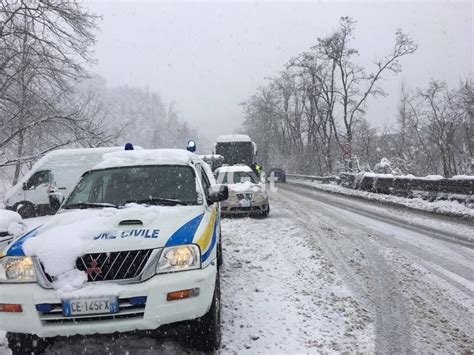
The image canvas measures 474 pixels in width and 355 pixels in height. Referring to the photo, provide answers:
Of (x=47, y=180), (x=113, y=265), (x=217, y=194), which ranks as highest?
(x=47, y=180)

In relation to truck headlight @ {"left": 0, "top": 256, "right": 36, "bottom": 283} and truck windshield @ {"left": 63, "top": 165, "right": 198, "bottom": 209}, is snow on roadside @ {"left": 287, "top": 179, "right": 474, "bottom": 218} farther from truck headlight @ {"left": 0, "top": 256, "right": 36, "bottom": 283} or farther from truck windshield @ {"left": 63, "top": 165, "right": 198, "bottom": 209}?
truck headlight @ {"left": 0, "top": 256, "right": 36, "bottom": 283}

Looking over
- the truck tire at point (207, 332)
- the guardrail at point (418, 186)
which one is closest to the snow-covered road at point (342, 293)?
the truck tire at point (207, 332)

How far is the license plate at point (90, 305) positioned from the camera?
3158 mm

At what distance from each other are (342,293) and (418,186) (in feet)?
Answer: 41.6

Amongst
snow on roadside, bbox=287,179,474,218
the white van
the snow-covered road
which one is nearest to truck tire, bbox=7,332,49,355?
the snow-covered road

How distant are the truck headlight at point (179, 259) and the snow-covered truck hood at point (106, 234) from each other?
6 cm

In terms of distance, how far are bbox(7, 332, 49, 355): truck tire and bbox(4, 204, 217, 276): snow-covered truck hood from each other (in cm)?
74

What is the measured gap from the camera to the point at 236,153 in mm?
27656

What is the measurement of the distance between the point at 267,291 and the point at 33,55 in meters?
11.9

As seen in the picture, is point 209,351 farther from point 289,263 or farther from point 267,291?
point 289,263

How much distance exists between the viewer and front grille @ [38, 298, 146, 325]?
10.5 ft

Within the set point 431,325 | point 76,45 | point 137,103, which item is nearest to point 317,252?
point 431,325

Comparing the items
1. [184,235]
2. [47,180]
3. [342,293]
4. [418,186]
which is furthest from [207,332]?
[418,186]

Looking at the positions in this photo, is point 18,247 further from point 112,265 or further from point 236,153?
point 236,153
